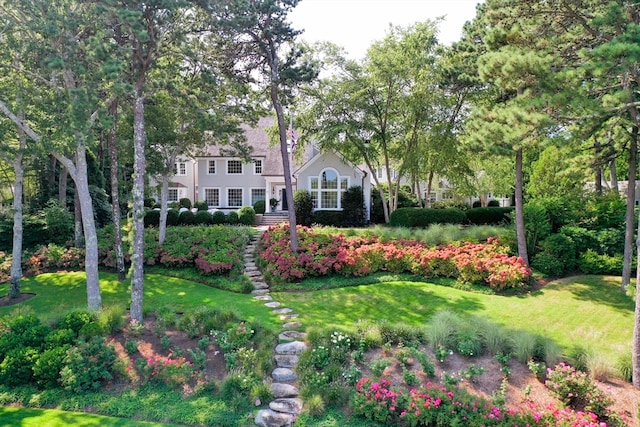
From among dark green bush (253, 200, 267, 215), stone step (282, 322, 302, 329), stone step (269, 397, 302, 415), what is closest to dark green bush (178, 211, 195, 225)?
dark green bush (253, 200, 267, 215)

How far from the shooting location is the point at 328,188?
25.0m

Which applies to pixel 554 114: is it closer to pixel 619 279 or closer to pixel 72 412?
pixel 619 279

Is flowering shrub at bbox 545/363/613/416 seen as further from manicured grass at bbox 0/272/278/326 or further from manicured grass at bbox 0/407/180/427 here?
manicured grass at bbox 0/407/180/427

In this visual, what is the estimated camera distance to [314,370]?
6.47m

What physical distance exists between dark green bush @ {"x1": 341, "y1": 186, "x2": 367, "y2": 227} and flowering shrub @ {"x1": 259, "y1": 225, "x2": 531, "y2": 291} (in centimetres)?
933

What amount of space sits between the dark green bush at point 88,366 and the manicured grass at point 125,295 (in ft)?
7.57

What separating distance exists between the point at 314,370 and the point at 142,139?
6.05 meters

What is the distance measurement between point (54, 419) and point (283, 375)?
336 cm

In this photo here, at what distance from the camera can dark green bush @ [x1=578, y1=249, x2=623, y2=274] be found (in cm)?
1171

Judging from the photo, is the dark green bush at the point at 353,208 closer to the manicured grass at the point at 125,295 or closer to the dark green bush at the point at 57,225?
the manicured grass at the point at 125,295

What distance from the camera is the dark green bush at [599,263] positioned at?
11.7 metres

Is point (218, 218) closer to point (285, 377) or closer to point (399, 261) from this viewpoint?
point (399, 261)

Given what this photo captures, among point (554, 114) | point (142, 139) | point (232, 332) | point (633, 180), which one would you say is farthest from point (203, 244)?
point (633, 180)

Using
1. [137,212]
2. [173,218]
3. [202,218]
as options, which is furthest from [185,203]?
[137,212]
